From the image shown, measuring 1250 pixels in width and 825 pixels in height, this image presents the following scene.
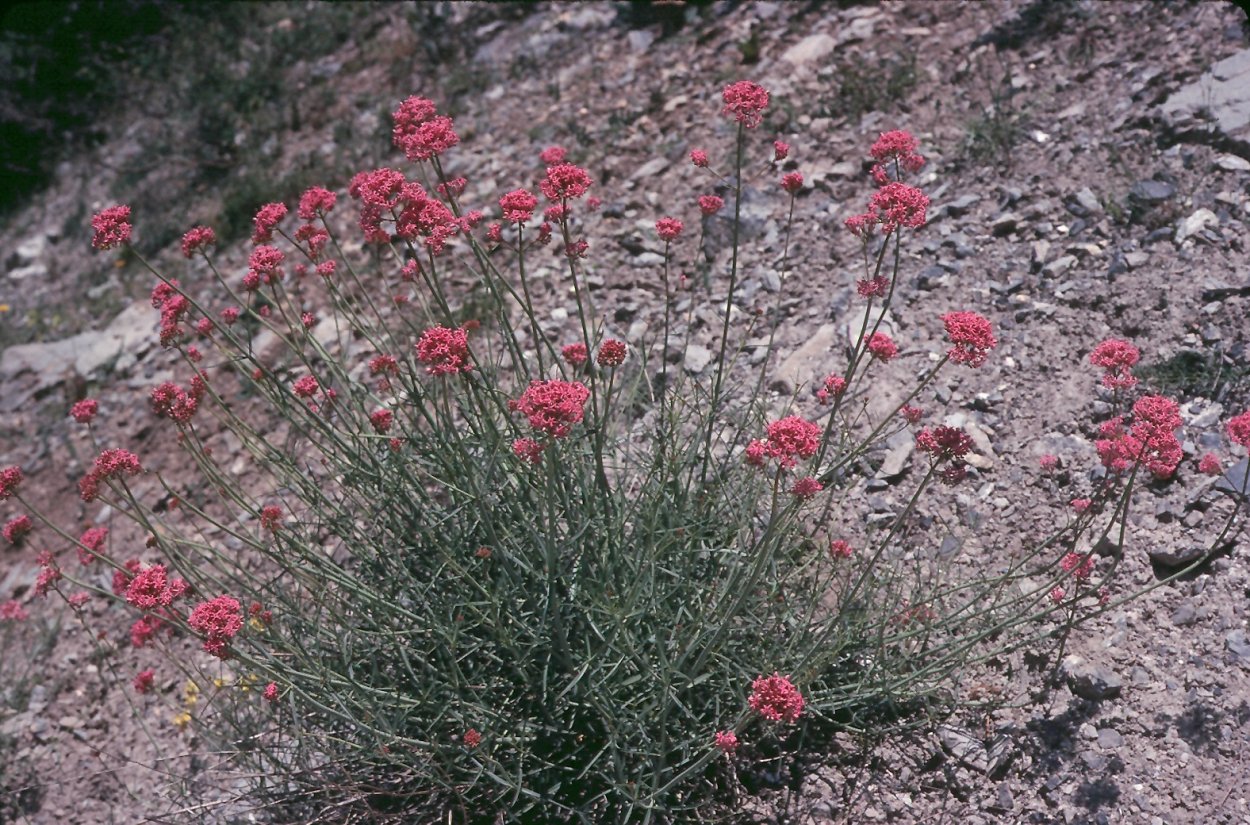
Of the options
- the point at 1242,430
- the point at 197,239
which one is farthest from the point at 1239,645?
the point at 197,239

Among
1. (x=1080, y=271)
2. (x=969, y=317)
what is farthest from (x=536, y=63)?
(x=969, y=317)

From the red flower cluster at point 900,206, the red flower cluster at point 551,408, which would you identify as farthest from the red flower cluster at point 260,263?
the red flower cluster at point 900,206

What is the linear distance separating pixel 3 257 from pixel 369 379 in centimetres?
595

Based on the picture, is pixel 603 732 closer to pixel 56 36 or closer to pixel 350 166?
pixel 350 166

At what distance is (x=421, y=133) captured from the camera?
3061 millimetres

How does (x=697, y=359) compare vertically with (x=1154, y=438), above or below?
below

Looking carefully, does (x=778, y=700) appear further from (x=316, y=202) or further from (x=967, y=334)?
(x=316, y=202)

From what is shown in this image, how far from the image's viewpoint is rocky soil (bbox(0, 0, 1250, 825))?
3.55 metres

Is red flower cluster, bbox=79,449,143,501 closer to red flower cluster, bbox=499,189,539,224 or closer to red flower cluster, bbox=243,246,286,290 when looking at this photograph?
red flower cluster, bbox=243,246,286,290

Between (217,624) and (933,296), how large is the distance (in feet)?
12.8

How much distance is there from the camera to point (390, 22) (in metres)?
9.58

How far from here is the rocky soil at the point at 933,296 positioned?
3547mm

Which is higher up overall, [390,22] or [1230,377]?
[390,22]

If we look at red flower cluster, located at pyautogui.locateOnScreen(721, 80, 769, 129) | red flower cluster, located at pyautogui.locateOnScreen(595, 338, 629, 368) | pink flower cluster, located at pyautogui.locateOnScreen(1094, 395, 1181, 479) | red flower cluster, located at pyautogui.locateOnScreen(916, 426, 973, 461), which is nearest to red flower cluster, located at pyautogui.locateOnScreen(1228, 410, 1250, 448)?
pink flower cluster, located at pyautogui.locateOnScreen(1094, 395, 1181, 479)
